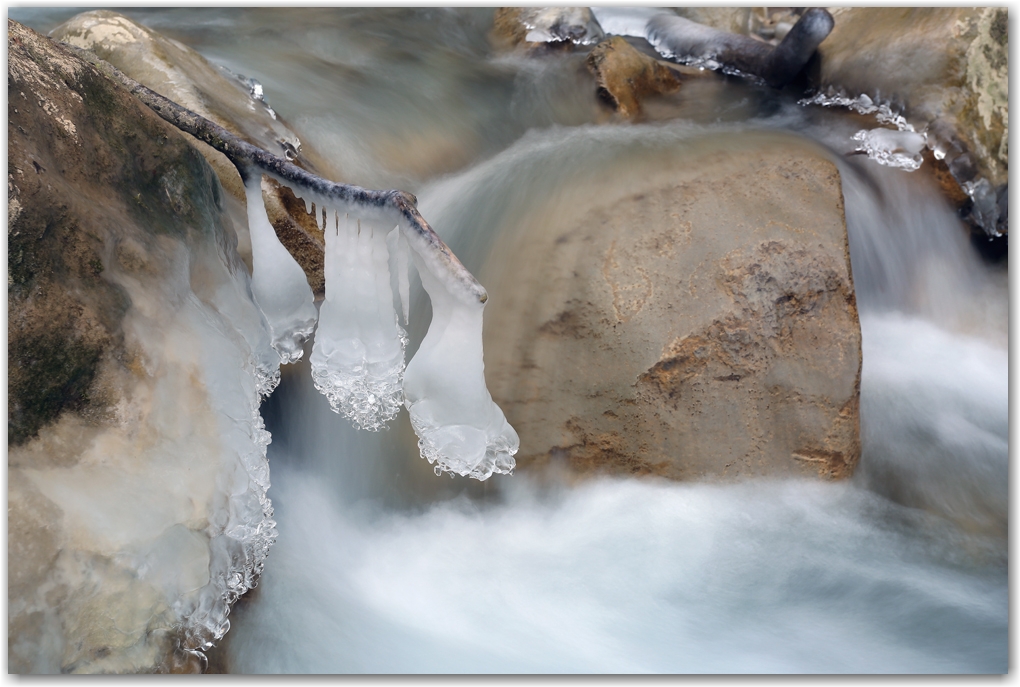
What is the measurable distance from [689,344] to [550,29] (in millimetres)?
3466

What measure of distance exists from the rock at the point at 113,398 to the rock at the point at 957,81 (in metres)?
3.87

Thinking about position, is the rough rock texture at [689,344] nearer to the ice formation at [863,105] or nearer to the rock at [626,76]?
the ice formation at [863,105]

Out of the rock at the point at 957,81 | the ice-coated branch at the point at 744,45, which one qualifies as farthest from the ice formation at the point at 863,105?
the ice-coated branch at the point at 744,45

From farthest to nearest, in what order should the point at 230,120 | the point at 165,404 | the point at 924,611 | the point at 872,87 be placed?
1. the point at 872,87
2. the point at 230,120
3. the point at 924,611
4. the point at 165,404

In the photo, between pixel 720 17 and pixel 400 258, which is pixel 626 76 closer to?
pixel 720 17

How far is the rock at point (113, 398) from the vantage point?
182 centimetres

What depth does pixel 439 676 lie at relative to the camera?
2.28 m

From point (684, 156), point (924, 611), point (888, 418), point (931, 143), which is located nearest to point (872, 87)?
point (931, 143)

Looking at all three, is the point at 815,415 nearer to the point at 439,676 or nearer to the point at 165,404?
the point at 439,676

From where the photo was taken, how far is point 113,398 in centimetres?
197

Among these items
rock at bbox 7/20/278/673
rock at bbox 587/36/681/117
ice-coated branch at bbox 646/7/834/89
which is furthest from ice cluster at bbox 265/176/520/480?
ice-coated branch at bbox 646/7/834/89

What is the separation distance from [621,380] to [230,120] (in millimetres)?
2071

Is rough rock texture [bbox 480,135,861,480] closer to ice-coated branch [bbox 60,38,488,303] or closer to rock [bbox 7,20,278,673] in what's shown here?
ice-coated branch [bbox 60,38,488,303]

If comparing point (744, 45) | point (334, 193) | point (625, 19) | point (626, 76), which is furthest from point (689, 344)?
point (625, 19)
